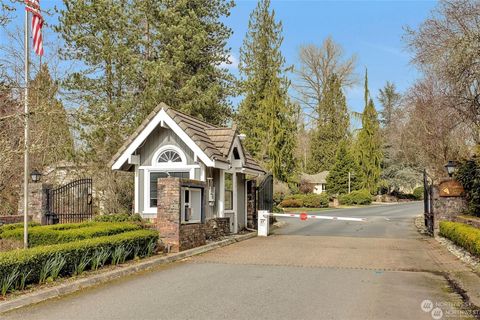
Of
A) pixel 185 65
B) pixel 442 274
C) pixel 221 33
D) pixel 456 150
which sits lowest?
pixel 442 274

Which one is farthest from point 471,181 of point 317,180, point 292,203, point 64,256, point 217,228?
point 317,180

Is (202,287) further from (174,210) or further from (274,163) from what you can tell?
(274,163)

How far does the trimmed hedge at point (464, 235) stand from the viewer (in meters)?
12.0

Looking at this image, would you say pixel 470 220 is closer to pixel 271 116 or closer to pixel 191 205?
pixel 191 205

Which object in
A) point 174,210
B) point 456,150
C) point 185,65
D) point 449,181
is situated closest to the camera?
point 174,210

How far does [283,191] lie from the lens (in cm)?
4138

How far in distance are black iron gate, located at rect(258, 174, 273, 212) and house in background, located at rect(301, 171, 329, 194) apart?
42237 mm

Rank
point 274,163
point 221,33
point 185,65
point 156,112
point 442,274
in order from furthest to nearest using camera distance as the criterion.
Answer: point 274,163 → point 221,33 → point 185,65 → point 156,112 → point 442,274

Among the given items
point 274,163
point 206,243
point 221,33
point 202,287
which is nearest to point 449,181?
point 206,243

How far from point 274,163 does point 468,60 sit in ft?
93.4

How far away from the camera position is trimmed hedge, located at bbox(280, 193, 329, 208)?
48.3m

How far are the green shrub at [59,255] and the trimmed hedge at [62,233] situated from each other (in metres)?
0.92

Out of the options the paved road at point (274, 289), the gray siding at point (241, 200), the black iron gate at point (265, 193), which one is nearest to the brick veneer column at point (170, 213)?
the paved road at point (274, 289)

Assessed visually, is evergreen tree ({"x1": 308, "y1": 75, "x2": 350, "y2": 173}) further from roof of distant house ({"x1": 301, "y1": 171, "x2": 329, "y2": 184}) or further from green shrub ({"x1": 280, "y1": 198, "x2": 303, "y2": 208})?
green shrub ({"x1": 280, "y1": 198, "x2": 303, "y2": 208})
